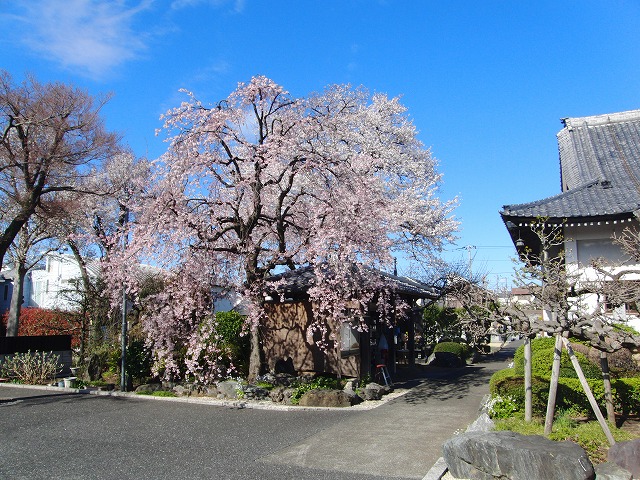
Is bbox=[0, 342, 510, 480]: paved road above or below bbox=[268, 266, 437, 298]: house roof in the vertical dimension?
below

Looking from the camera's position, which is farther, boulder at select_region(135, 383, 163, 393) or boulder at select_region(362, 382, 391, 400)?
boulder at select_region(135, 383, 163, 393)

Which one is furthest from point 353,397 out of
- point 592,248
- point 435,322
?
point 435,322

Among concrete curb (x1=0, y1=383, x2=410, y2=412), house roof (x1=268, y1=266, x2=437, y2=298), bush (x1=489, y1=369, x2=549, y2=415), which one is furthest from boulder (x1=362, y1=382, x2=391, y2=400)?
bush (x1=489, y1=369, x2=549, y2=415)

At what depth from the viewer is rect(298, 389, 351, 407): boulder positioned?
39.7 feet

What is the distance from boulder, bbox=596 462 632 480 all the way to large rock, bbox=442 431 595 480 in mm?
233

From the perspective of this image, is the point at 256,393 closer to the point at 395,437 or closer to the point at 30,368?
the point at 395,437

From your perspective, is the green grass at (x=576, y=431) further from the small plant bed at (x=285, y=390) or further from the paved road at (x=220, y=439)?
the small plant bed at (x=285, y=390)

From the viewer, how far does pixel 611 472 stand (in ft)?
19.6

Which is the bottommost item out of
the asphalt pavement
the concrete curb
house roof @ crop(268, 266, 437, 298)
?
the asphalt pavement

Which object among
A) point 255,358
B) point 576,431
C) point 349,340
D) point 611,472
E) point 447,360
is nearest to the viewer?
point 611,472

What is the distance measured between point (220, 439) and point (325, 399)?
3584 millimetres

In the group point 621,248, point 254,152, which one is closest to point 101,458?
point 254,152

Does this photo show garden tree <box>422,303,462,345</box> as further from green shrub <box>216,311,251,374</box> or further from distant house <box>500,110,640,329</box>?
green shrub <box>216,311,251,374</box>

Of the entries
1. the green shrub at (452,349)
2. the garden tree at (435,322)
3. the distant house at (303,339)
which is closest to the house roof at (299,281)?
the distant house at (303,339)
